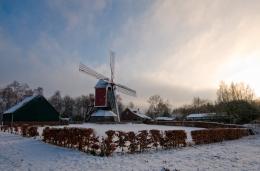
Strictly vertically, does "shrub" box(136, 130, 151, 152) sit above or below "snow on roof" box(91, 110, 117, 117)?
below

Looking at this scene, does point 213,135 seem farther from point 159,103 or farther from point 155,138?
point 159,103

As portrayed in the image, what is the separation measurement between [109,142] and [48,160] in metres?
2.71

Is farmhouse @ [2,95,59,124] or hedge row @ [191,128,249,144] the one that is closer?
hedge row @ [191,128,249,144]

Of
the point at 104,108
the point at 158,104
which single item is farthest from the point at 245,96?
the point at 104,108

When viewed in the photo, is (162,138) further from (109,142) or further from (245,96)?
(245,96)

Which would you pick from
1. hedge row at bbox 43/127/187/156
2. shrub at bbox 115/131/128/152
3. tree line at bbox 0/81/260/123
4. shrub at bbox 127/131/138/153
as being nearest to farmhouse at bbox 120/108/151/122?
tree line at bbox 0/81/260/123

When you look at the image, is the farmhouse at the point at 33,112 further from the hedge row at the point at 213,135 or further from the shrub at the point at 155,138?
the shrub at the point at 155,138

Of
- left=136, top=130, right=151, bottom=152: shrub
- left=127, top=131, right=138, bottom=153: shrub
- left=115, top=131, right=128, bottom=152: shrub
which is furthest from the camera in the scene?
left=136, top=130, right=151, bottom=152: shrub

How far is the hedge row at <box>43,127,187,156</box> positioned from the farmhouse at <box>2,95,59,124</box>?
33.7m

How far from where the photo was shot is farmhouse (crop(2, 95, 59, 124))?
153ft

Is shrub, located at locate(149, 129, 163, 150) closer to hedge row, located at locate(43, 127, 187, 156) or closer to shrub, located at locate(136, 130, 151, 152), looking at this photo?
hedge row, located at locate(43, 127, 187, 156)

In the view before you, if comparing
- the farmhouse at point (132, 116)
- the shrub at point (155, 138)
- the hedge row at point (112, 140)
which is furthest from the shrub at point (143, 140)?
the farmhouse at point (132, 116)

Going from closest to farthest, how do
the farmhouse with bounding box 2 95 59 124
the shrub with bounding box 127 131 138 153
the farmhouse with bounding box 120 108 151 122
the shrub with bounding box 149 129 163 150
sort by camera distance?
the shrub with bounding box 127 131 138 153 → the shrub with bounding box 149 129 163 150 → the farmhouse with bounding box 2 95 59 124 → the farmhouse with bounding box 120 108 151 122

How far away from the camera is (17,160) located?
10.8 m
